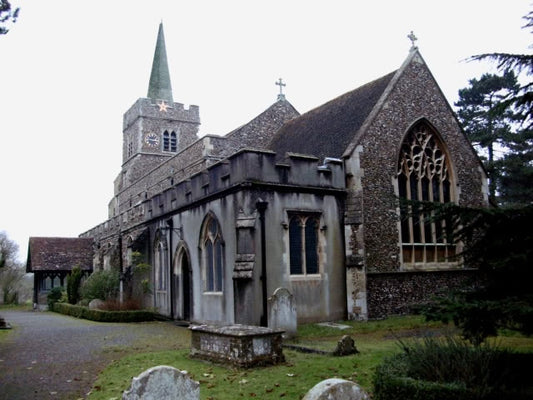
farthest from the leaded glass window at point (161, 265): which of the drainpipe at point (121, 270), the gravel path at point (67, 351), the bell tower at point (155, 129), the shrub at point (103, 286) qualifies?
the bell tower at point (155, 129)

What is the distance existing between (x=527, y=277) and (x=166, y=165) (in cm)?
2837

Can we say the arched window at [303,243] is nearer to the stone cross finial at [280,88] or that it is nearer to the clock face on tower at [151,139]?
the stone cross finial at [280,88]

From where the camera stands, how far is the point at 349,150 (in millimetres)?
16828

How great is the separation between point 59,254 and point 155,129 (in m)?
15.5

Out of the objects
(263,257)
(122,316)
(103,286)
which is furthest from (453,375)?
(103,286)

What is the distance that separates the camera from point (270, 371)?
29.2ft

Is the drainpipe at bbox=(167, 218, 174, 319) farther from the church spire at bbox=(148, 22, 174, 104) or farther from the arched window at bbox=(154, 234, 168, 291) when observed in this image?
the church spire at bbox=(148, 22, 174, 104)

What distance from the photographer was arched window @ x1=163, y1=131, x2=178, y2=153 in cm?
4925

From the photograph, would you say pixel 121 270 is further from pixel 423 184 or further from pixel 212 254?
pixel 423 184

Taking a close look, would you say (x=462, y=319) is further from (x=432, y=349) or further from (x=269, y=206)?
(x=269, y=206)

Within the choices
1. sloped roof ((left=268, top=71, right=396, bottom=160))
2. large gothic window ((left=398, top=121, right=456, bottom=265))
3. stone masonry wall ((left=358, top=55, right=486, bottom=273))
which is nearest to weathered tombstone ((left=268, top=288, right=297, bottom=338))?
stone masonry wall ((left=358, top=55, right=486, bottom=273))

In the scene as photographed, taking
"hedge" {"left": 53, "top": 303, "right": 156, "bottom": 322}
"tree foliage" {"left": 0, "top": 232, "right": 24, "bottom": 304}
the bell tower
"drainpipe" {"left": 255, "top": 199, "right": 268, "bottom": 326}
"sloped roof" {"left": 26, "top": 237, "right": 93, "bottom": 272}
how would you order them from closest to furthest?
"drainpipe" {"left": 255, "top": 199, "right": 268, "bottom": 326}, "hedge" {"left": 53, "top": 303, "right": 156, "bottom": 322}, "sloped roof" {"left": 26, "top": 237, "right": 93, "bottom": 272}, "tree foliage" {"left": 0, "top": 232, "right": 24, "bottom": 304}, the bell tower

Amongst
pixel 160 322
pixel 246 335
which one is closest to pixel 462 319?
pixel 246 335

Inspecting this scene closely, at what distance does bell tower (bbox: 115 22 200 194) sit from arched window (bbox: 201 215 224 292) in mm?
31487
